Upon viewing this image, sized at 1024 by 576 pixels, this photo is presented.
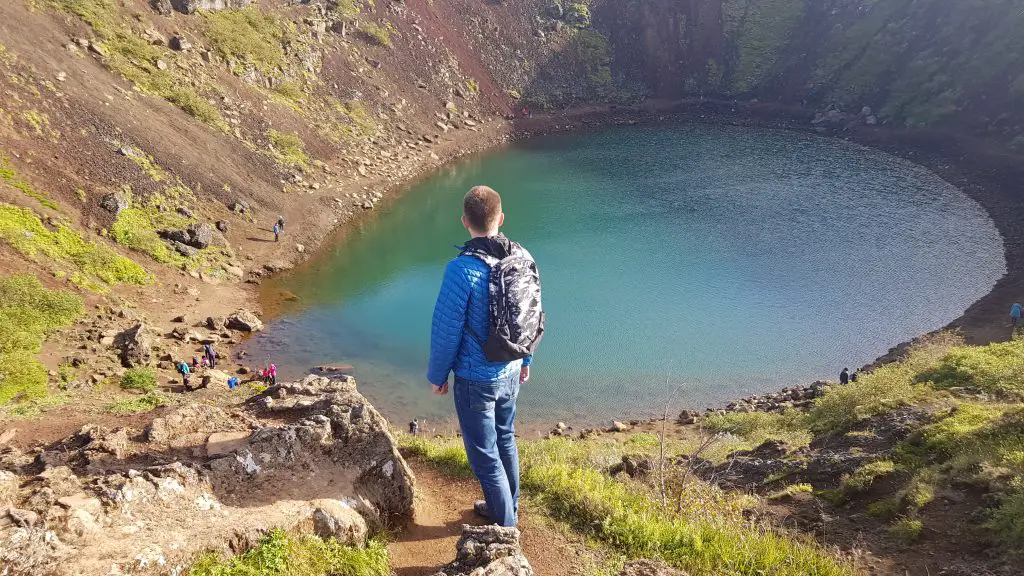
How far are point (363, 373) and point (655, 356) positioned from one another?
10.8 meters

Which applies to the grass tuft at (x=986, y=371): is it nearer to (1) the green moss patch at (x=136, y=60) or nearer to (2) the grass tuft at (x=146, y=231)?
(2) the grass tuft at (x=146, y=231)

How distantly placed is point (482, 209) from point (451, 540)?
126 inches

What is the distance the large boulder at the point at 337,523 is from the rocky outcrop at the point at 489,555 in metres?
0.93

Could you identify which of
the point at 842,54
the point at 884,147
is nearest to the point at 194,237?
the point at 884,147

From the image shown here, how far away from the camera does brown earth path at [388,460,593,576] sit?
18.1 feet

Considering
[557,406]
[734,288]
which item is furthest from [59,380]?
[734,288]

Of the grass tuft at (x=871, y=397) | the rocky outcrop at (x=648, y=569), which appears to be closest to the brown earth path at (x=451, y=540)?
the rocky outcrop at (x=648, y=569)

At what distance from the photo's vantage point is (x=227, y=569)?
4629 millimetres

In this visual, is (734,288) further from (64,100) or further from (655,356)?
(64,100)

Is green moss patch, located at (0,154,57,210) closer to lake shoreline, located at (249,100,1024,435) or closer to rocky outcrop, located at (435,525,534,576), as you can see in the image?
lake shoreline, located at (249,100,1024,435)

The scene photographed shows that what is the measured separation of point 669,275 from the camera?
98.8 feet

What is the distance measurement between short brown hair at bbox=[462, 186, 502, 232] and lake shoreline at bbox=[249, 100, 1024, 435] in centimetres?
1509

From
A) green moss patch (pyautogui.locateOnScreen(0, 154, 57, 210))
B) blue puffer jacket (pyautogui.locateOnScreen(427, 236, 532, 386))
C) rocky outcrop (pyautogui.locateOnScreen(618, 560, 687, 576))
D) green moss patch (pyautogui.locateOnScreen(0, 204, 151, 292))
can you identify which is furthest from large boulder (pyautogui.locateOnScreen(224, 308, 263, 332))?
rocky outcrop (pyautogui.locateOnScreen(618, 560, 687, 576))

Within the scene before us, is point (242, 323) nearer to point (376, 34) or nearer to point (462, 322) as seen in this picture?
point (462, 322)
